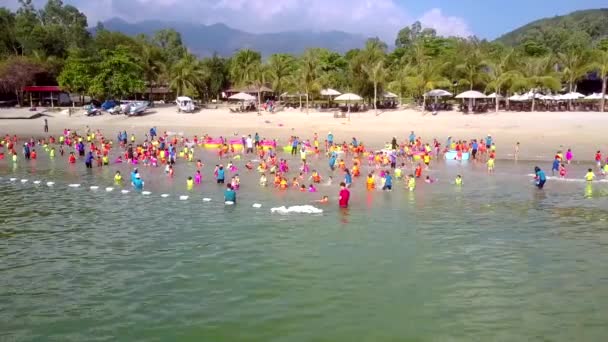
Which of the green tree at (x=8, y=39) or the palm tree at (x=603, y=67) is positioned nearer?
the palm tree at (x=603, y=67)

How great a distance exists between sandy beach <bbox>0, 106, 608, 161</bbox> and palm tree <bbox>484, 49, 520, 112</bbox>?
277 cm

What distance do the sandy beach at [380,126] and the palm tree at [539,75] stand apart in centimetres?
462

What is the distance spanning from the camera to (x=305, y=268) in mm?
13539

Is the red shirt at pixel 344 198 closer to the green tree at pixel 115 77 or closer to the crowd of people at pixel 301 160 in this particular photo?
the crowd of people at pixel 301 160

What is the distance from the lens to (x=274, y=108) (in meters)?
58.0

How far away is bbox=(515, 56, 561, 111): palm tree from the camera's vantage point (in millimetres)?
48750

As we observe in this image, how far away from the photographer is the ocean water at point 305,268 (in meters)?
10.5

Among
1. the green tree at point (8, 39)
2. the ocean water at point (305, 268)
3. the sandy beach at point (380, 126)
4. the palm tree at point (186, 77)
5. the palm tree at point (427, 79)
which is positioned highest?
the green tree at point (8, 39)

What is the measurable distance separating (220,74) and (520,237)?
6097cm

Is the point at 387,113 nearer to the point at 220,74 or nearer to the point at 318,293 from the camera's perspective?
the point at 220,74

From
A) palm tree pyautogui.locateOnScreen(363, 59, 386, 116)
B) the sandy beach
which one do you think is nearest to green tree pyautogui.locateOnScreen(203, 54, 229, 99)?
the sandy beach

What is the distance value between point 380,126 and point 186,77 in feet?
93.4

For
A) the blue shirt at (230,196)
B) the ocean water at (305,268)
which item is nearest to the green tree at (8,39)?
the ocean water at (305,268)

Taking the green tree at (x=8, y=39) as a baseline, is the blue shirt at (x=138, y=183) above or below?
below
